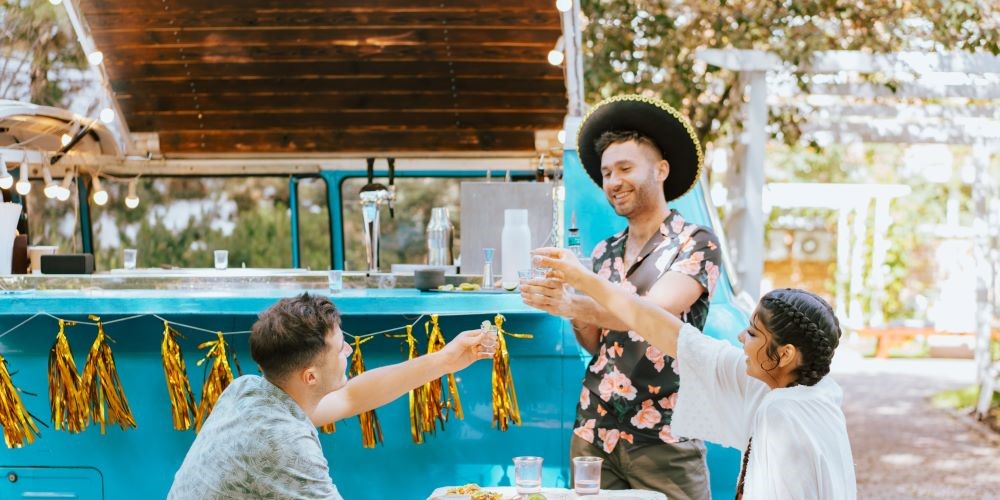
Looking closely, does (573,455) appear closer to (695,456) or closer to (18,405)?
(695,456)

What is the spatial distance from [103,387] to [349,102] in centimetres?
258

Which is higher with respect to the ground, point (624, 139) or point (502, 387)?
point (624, 139)

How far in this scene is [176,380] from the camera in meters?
4.48

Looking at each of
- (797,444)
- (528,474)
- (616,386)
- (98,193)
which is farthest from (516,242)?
(98,193)

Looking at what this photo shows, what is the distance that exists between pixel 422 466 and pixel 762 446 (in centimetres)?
219

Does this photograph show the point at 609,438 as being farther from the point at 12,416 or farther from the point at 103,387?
the point at 12,416

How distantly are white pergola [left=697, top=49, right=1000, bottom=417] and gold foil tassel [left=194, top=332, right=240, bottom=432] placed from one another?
468cm

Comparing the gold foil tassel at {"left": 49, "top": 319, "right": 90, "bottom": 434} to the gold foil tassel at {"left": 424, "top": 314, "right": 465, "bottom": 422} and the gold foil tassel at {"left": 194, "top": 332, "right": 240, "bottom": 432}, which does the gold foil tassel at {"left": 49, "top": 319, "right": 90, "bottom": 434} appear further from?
the gold foil tassel at {"left": 424, "top": 314, "right": 465, "bottom": 422}

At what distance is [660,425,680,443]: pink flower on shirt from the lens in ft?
12.0

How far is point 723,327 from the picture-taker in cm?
463

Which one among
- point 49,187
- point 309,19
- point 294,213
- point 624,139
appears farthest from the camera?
point 294,213

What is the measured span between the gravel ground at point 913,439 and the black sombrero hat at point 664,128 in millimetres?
5932

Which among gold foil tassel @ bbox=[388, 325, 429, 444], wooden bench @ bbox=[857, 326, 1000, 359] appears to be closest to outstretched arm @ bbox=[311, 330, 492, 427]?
gold foil tassel @ bbox=[388, 325, 429, 444]

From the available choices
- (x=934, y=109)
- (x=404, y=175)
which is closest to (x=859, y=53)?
(x=934, y=109)
